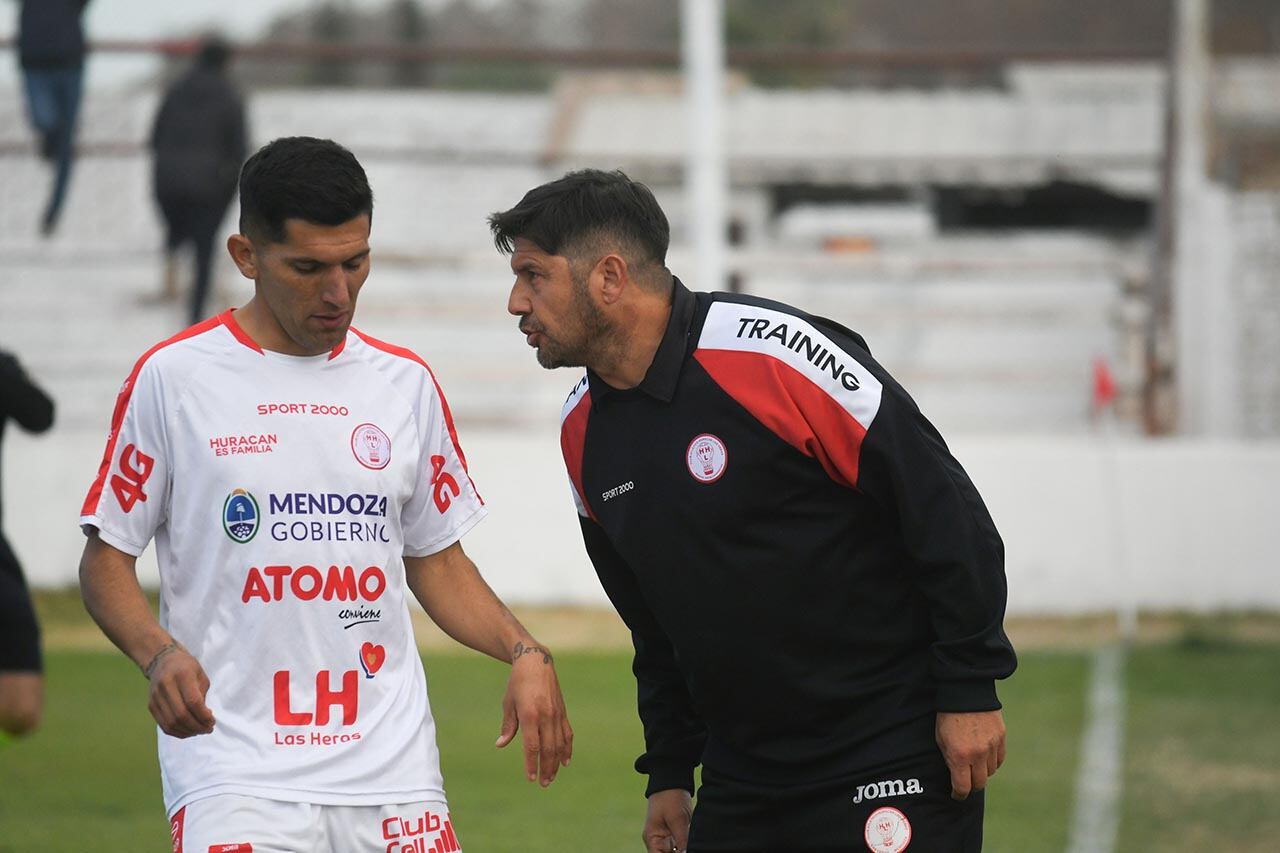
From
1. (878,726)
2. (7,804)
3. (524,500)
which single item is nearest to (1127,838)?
(878,726)

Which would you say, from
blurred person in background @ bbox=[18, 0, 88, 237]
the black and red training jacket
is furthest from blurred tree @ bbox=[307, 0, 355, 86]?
the black and red training jacket

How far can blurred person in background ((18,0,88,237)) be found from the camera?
47.9 feet

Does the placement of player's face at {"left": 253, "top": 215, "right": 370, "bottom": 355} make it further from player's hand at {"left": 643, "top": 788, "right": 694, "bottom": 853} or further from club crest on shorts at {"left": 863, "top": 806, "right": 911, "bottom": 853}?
club crest on shorts at {"left": 863, "top": 806, "right": 911, "bottom": 853}

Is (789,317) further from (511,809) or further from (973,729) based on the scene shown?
(511,809)

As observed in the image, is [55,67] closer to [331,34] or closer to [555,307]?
[331,34]

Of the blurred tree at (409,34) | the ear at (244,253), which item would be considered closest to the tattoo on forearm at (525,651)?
the ear at (244,253)

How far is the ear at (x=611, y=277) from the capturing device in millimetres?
4059

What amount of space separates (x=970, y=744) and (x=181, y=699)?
61.7 inches

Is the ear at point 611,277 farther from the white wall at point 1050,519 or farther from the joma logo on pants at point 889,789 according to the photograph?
the white wall at point 1050,519

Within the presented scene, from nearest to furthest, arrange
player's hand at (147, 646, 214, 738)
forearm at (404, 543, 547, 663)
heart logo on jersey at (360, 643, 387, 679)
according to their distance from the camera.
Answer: player's hand at (147, 646, 214, 738) → heart logo on jersey at (360, 643, 387, 679) → forearm at (404, 543, 547, 663)

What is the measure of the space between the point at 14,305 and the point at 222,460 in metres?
12.8

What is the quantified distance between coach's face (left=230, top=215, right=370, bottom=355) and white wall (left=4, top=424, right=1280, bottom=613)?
30.8 ft

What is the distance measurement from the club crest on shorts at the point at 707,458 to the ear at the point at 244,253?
991 mm

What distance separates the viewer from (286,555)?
3.85m
